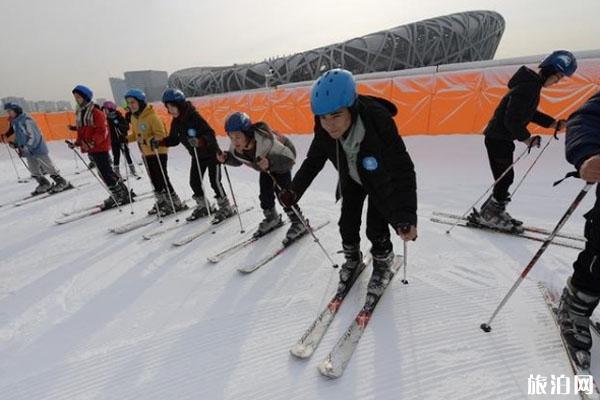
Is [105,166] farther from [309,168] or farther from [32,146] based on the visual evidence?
[309,168]

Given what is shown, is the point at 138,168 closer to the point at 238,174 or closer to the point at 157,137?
the point at 238,174

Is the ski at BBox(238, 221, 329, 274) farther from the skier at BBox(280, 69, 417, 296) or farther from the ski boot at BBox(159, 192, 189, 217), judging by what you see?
the ski boot at BBox(159, 192, 189, 217)

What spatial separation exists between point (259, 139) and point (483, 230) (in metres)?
3.07

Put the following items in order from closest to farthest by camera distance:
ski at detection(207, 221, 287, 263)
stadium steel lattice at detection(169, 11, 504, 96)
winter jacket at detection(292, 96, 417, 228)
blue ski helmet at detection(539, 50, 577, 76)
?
winter jacket at detection(292, 96, 417, 228) → blue ski helmet at detection(539, 50, 577, 76) → ski at detection(207, 221, 287, 263) → stadium steel lattice at detection(169, 11, 504, 96)

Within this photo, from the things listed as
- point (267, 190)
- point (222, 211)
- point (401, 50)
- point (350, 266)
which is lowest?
point (350, 266)

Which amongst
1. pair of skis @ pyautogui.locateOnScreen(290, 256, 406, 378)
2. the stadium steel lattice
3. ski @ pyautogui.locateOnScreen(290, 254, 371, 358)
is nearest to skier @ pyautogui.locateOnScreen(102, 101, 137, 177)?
ski @ pyautogui.locateOnScreen(290, 254, 371, 358)

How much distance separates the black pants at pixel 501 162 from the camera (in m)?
3.90

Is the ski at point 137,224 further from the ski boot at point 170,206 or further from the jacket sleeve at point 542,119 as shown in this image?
the jacket sleeve at point 542,119

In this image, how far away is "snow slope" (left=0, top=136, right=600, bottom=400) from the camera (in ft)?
6.87

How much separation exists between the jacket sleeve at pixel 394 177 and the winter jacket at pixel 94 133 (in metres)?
5.51

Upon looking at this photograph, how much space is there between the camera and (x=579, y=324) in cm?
210

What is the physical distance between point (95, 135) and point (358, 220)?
17.5ft

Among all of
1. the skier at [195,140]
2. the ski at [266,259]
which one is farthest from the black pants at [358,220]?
the skier at [195,140]

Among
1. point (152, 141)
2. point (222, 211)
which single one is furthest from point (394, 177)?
point (152, 141)
